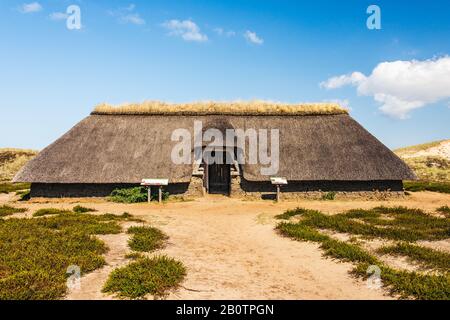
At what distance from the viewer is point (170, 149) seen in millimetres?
23516

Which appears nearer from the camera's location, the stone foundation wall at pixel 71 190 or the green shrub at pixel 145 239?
the green shrub at pixel 145 239

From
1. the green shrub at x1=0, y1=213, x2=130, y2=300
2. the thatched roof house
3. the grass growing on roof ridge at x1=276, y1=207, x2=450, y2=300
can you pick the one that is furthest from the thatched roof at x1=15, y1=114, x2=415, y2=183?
the green shrub at x1=0, y1=213, x2=130, y2=300

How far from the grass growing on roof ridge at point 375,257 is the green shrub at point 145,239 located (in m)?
4.41

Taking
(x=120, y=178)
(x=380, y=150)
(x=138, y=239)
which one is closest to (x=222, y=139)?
(x=120, y=178)

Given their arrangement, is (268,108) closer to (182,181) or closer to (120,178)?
(182,181)

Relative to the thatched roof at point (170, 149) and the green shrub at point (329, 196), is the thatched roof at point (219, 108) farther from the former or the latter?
the green shrub at point (329, 196)

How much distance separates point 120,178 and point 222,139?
7.45 metres

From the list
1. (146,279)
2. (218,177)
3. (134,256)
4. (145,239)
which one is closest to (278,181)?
(218,177)

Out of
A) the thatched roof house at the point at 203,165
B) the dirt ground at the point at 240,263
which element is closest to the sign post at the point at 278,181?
the thatched roof house at the point at 203,165

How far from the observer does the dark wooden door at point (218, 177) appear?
81.7 ft

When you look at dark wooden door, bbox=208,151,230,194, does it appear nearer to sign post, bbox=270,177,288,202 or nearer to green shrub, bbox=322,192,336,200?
sign post, bbox=270,177,288,202

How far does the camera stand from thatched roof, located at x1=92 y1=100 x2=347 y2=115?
26219 millimetres
